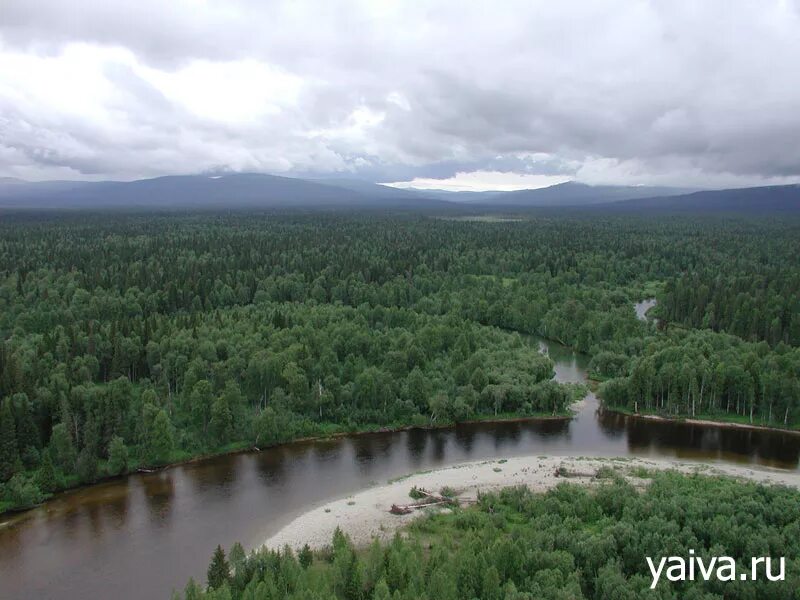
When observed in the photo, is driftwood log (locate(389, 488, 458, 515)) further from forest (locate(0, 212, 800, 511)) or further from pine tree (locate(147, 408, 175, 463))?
pine tree (locate(147, 408, 175, 463))

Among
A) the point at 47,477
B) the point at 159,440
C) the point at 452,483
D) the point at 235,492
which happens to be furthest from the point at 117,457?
the point at 452,483

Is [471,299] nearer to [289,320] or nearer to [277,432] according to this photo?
[289,320]

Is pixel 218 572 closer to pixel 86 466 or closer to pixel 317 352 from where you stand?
pixel 86 466

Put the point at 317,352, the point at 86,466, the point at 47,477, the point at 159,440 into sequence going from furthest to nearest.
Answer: the point at 317,352
the point at 159,440
the point at 86,466
the point at 47,477

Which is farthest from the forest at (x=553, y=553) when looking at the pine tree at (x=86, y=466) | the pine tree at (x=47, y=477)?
the pine tree at (x=86, y=466)

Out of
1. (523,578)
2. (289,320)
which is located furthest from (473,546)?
(289,320)

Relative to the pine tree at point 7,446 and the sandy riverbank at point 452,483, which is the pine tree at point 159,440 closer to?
the pine tree at point 7,446
